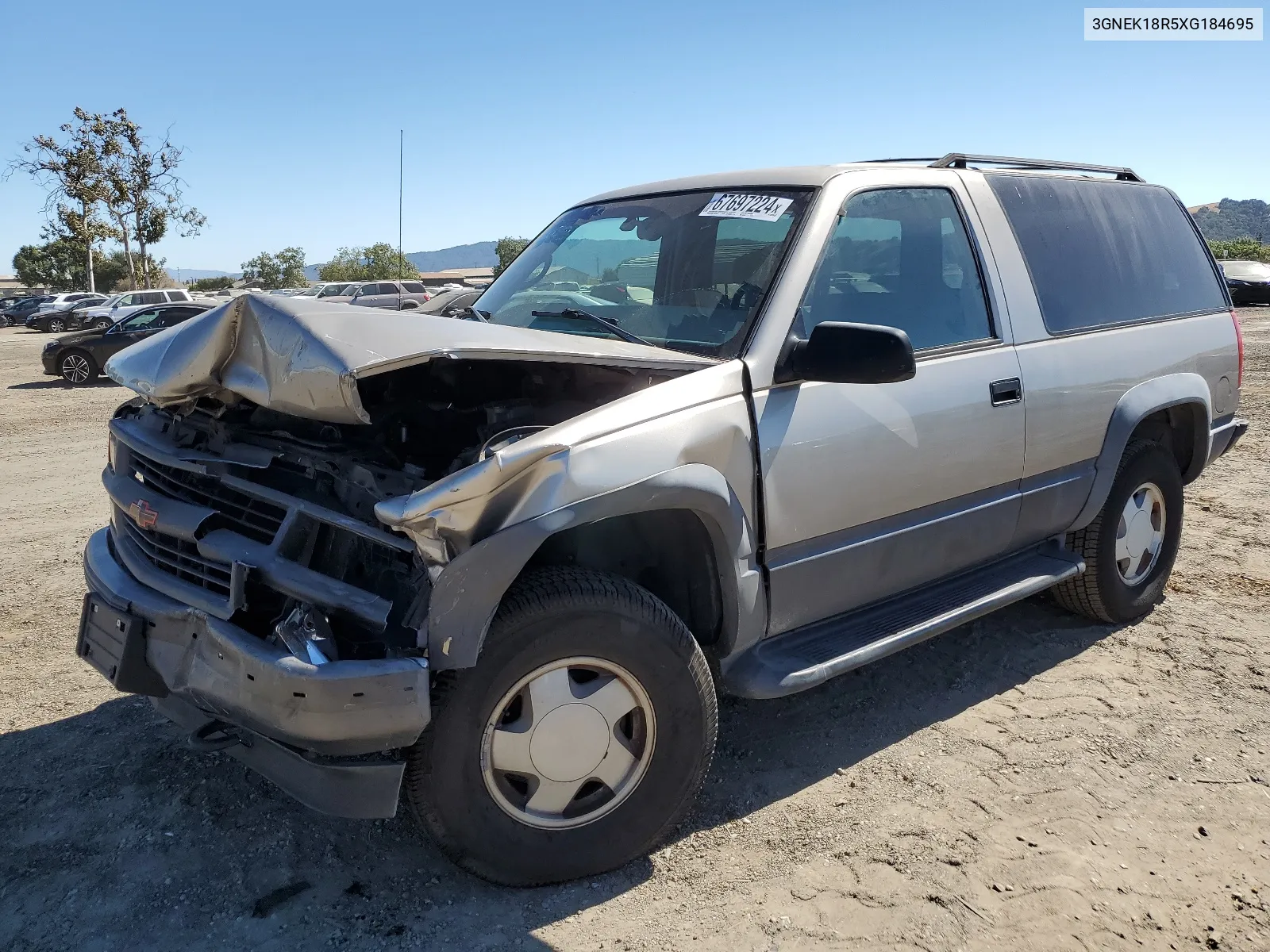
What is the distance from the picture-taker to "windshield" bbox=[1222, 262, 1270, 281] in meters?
26.4

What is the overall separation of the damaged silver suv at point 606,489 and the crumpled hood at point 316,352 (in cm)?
1

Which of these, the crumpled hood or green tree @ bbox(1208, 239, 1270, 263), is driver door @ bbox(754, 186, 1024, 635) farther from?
green tree @ bbox(1208, 239, 1270, 263)

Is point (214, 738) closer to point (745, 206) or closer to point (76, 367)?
point (745, 206)

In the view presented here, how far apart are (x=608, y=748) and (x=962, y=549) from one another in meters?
1.69

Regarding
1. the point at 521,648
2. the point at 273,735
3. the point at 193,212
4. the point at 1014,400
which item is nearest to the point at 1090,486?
the point at 1014,400

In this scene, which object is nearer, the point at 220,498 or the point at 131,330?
the point at 220,498

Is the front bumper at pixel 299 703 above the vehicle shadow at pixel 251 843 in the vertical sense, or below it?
above

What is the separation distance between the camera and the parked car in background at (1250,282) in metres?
26.4

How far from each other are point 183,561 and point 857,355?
2.05m

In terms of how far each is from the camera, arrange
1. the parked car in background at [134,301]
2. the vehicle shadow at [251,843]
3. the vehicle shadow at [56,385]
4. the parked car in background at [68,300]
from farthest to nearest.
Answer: the parked car in background at [68,300] < the parked car in background at [134,301] < the vehicle shadow at [56,385] < the vehicle shadow at [251,843]

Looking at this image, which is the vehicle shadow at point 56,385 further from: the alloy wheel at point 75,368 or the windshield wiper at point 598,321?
the windshield wiper at point 598,321

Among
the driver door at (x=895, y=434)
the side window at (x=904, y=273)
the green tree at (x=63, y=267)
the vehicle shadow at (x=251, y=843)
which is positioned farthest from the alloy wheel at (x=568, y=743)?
the green tree at (x=63, y=267)

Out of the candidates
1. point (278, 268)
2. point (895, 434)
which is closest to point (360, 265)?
point (278, 268)

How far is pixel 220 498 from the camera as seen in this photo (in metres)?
2.84
